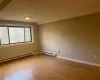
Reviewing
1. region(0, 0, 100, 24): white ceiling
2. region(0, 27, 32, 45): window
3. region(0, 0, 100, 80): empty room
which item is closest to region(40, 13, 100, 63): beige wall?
region(0, 0, 100, 80): empty room

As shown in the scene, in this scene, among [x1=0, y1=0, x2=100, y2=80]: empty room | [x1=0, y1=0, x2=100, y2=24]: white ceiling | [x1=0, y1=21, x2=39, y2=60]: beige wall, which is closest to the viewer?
[x1=0, y1=0, x2=100, y2=24]: white ceiling

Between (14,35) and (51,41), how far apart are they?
194cm

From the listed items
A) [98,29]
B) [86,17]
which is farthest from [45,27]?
[98,29]

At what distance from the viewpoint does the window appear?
4.63m

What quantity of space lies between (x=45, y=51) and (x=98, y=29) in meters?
3.11

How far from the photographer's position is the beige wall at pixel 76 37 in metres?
3.55

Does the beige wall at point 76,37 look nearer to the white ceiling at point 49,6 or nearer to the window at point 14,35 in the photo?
the white ceiling at point 49,6

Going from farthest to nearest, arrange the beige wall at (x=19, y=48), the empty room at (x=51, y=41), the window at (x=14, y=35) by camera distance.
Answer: the window at (x=14, y=35) → the beige wall at (x=19, y=48) → the empty room at (x=51, y=41)

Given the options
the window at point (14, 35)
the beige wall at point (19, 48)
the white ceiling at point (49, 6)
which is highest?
the white ceiling at point (49, 6)

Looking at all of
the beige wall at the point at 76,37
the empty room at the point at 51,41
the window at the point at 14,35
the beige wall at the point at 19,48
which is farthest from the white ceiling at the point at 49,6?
the beige wall at the point at 19,48

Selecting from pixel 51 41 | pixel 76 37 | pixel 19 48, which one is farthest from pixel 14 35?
pixel 76 37

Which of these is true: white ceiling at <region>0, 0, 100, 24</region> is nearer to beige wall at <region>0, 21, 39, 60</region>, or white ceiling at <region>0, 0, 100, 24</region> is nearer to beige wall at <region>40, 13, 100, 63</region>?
beige wall at <region>40, 13, 100, 63</region>

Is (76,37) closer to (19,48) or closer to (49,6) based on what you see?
(49,6)

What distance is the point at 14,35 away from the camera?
16.5 feet
